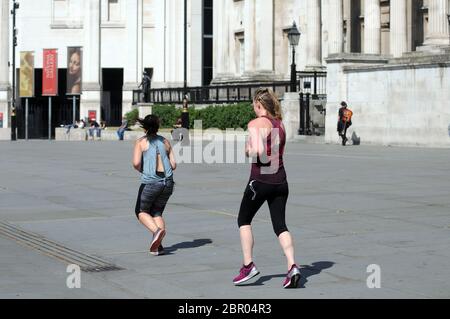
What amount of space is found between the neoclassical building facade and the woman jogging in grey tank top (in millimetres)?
29635

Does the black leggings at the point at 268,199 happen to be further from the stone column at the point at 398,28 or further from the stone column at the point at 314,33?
the stone column at the point at 314,33

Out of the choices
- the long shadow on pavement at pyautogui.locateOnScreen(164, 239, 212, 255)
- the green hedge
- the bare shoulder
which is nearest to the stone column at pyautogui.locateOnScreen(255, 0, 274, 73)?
the green hedge

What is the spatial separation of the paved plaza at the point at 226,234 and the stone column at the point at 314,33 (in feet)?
87.9

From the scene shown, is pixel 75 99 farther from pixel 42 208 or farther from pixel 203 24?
pixel 42 208

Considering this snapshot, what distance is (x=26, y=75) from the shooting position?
79.6 metres

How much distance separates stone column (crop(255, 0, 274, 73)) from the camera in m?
57.5

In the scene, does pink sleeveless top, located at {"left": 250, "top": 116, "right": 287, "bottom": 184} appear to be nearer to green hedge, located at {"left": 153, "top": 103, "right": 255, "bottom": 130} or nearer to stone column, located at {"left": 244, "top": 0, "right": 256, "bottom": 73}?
green hedge, located at {"left": 153, "top": 103, "right": 255, "bottom": 130}

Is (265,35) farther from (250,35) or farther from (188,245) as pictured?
(188,245)

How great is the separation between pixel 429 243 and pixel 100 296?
15.7ft

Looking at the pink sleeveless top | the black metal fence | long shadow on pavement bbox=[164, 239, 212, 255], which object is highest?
the black metal fence

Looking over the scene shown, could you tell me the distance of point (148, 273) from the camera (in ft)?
37.7

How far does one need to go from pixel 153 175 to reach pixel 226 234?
2.08m

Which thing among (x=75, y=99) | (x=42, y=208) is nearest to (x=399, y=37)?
(x=42, y=208)

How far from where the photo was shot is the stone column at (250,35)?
5882 cm
